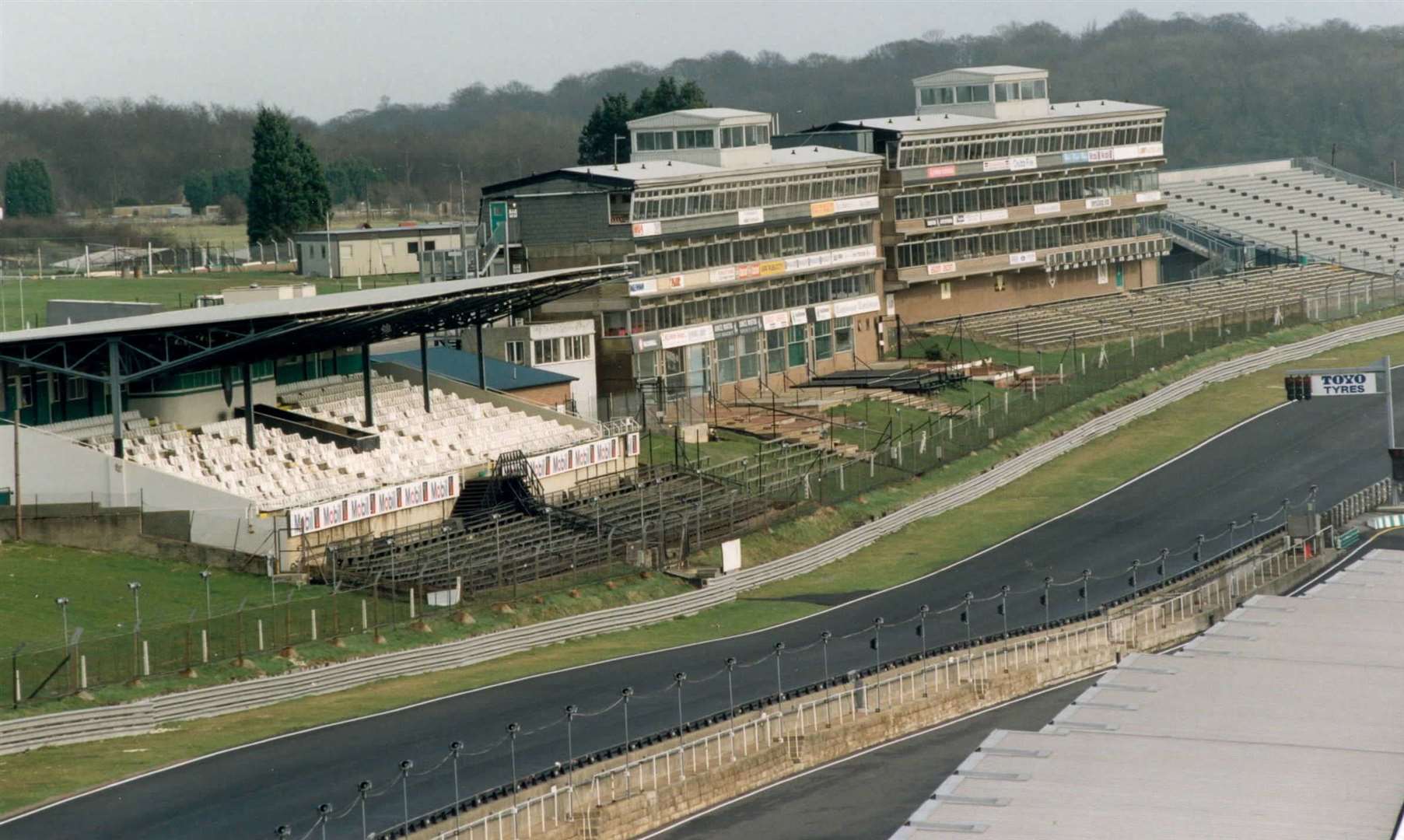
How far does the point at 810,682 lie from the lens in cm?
5531

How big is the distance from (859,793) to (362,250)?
85045 mm

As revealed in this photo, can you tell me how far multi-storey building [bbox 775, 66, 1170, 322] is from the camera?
369 ft

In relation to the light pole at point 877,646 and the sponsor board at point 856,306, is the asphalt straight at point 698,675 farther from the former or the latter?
the sponsor board at point 856,306

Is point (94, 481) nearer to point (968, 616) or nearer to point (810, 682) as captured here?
point (810, 682)

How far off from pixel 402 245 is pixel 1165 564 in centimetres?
6602

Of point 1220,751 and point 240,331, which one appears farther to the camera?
point 240,331

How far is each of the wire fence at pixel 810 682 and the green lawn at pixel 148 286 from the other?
157 ft

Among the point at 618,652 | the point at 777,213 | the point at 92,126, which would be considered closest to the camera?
the point at 618,652

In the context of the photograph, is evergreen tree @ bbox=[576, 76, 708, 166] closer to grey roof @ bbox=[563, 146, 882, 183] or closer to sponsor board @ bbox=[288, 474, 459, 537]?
grey roof @ bbox=[563, 146, 882, 183]

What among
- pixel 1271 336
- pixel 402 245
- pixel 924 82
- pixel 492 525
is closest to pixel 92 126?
pixel 402 245

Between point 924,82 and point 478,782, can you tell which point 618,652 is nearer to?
point 478,782

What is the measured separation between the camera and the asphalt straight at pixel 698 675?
42.7 meters

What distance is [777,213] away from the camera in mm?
100938

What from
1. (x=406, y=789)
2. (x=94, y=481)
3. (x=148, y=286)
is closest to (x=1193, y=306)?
(x=148, y=286)
